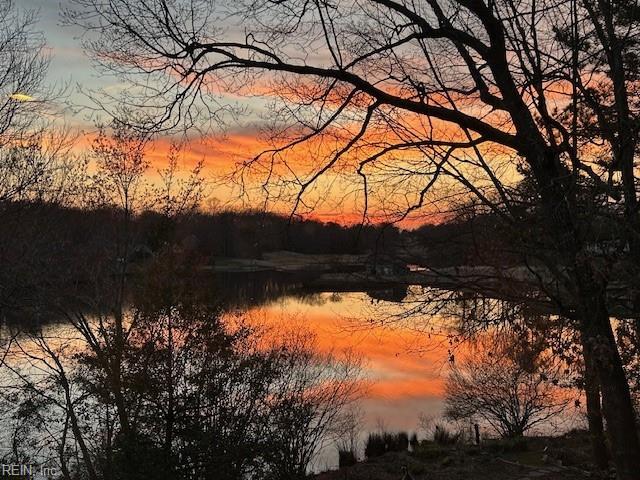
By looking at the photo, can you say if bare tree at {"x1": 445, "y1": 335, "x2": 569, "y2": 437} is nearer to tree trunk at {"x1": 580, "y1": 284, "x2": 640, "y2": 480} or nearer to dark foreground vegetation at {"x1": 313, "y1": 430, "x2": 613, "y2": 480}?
dark foreground vegetation at {"x1": 313, "y1": 430, "x2": 613, "y2": 480}

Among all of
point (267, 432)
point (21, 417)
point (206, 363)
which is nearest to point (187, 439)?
point (206, 363)

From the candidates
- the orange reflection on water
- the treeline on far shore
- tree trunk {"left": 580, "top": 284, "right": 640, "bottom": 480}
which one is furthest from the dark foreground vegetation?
tree trunk {"left": 580, "top": 284, "right": 640, "bottom": 480}

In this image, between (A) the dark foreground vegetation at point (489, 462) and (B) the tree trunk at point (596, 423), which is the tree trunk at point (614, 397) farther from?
(A) the dark foreground vegetation at point (489, 462)

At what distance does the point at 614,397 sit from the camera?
5.98 m

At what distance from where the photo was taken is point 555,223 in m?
5.76

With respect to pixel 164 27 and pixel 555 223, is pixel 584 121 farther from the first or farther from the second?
pixel 164 27

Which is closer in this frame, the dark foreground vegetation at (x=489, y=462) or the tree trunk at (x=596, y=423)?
the tree trunk at (x=596, y=423)

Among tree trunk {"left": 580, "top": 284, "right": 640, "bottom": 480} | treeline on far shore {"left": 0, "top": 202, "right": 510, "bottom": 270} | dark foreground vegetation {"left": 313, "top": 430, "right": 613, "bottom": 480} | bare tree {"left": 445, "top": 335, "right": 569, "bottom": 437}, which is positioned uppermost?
treeline on far shore {"left": 0, "top": 202, "right": 510, "bottom": 270}

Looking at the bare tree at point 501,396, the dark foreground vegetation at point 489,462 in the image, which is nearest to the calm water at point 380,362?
the bare tree at point 501,396

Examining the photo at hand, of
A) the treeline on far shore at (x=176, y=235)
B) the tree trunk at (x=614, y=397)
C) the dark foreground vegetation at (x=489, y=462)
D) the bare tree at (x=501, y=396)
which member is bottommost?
the dark foreground vegetation at (x=489, y=462)

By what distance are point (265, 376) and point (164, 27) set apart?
9.83 m

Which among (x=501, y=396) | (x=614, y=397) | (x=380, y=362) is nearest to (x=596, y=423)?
(x=614, y=397)

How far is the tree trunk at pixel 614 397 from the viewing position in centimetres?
586

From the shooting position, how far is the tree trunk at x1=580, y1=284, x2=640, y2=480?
5859mm
